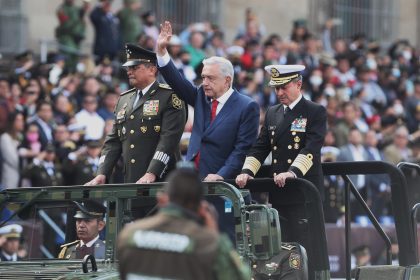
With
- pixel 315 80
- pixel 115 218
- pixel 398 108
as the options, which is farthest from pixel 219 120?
pixel 398 108

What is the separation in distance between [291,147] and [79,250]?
1819mm

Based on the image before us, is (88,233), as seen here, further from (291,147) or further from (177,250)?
(177,250)

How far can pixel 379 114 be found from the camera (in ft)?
76.4

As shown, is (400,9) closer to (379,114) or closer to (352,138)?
→ (379,114)

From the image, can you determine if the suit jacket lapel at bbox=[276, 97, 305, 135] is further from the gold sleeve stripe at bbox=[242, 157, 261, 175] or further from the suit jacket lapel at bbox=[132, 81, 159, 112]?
the suit jacket lapel at bbox=[132, 81, 159, 112]

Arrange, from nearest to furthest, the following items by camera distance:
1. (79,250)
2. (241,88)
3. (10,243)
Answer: (79,250)
(10,243)
(241,88)

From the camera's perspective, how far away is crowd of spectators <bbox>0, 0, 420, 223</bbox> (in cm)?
1644

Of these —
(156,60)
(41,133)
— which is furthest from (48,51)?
(156,60)

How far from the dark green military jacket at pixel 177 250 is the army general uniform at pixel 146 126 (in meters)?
4.00

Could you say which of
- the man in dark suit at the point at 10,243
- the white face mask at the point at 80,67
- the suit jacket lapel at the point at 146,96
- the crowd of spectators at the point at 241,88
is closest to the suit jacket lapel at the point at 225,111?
the suit jacket lapel at the point at 146,96

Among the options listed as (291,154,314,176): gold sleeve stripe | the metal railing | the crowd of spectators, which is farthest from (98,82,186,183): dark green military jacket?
the crowd of spectators

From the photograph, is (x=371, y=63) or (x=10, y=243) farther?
(x=371, y=63)

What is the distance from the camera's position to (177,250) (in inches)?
249

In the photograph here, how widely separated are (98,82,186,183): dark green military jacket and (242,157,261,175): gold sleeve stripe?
58 cm
